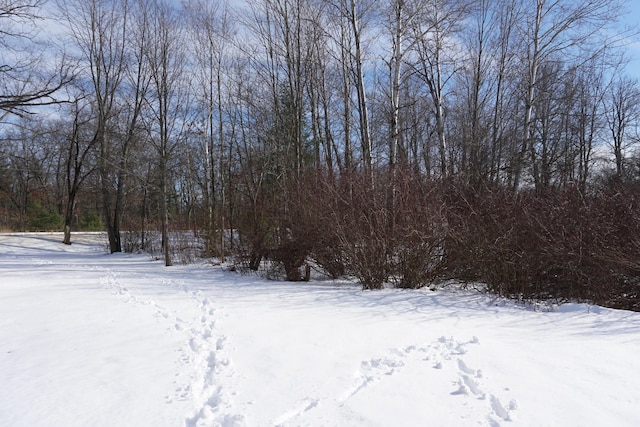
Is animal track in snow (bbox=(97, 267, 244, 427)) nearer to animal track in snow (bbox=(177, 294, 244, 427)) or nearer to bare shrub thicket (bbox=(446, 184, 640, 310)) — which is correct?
animal track in snow (bbox=(177, 294, 244, 427))

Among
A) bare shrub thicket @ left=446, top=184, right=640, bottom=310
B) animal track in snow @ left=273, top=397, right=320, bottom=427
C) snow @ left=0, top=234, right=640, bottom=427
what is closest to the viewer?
animal track in snow @ left=273, top=397, right=320, bottom=427

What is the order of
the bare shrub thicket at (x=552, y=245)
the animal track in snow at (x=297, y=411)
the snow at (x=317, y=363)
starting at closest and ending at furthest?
the animal track in snow at (x=297, y=411), the snow at (x=317, y=363), the bare shrub thicket at (x=552, y=245)

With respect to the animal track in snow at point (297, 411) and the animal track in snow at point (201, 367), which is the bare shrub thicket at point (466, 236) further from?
the animal track in snow at point (297, 411)

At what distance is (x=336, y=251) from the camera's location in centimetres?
800

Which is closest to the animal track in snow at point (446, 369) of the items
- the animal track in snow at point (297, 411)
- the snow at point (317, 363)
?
the snow at point (317, 363)

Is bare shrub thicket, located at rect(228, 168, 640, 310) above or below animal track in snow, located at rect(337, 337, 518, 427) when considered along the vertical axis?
above

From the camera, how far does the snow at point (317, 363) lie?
262cm

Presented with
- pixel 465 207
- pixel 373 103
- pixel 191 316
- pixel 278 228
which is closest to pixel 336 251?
pixel 278 228

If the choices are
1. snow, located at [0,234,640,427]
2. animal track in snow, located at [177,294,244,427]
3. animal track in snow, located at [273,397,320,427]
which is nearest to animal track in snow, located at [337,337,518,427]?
snow, located at [0,234,640,427]

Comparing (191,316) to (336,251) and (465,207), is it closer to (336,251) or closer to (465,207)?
(336,251)

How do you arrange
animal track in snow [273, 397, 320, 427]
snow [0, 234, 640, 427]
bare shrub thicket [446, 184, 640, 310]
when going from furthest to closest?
bare shrub thicket [446, 184, 640, 310] < snow [0, 234, 640, 427] < animal track in snow [273, 397, 320, 427]

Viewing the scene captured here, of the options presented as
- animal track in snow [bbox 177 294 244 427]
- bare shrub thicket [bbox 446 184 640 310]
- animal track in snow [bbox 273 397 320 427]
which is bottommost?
animal track in snow [bbox 273 397 320 427]

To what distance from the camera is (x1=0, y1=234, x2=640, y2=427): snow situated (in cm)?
262

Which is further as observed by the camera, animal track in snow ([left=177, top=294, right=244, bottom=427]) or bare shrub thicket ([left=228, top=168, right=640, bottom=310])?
bare shrub thicket ([left=228, top=168, right=640, bottom=310])
